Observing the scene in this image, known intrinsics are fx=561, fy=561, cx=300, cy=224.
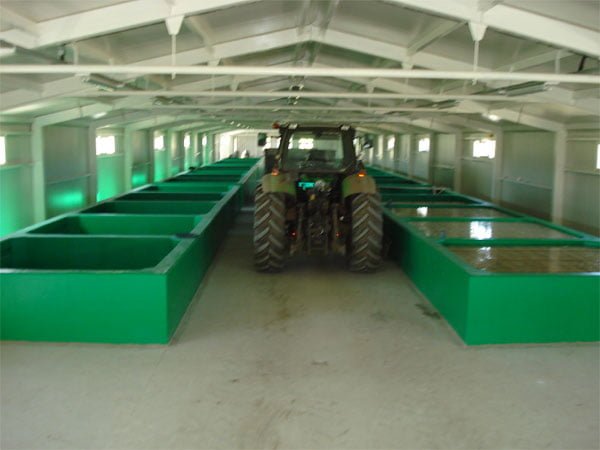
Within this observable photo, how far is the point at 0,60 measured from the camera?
6414 mm

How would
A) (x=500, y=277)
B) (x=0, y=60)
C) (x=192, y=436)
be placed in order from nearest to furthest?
1. (x=192, y=436)
2. (x=500, y=277)
3. (x=0, y=60)

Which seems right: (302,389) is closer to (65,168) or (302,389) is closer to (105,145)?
(65,168)

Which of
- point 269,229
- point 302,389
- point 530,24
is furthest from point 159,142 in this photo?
point 302,389

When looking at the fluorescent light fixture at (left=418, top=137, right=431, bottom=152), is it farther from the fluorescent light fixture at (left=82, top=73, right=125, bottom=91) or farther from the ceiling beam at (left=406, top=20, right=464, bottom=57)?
the fluorescent light fixture at (left=82, top=73, right=125, bottom=91)

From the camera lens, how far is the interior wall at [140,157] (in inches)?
668

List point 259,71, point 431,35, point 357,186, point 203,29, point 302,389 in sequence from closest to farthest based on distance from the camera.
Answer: point 302,389 → point 259,71 → point 431,35 → point 203,29 → point 357,186

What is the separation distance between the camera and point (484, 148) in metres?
14.8

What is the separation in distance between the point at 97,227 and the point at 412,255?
4304 millimetres

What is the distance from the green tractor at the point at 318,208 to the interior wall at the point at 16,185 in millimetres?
4622

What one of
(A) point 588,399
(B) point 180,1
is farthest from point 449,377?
(B) point 180,1

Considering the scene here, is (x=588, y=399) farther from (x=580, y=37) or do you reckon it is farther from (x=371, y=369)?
(x=580, y=37)

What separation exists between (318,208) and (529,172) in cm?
669

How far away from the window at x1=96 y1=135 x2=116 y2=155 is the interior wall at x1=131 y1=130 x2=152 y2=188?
1174mm

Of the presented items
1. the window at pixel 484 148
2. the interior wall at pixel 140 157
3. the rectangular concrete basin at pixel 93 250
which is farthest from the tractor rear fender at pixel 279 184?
the interior wall at pixel 140 157
